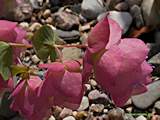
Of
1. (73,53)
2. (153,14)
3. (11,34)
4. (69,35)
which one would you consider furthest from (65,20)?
(11,34)

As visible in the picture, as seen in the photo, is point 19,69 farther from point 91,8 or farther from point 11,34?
point 91,8

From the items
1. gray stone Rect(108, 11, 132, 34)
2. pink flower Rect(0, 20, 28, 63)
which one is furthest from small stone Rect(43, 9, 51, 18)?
pink flower Rect(0, 20, 28, 63)

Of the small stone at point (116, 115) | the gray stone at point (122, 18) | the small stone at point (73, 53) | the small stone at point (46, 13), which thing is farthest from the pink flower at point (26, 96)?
the small stone at point (46, 13)

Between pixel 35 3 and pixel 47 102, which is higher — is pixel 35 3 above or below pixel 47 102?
below

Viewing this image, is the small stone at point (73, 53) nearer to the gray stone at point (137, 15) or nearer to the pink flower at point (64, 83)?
the gray stone at point (137, 15)

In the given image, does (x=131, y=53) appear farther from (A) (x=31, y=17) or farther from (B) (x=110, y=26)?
(A) (x=31, y=17)

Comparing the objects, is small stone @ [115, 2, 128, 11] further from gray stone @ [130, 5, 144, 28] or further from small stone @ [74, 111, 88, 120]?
small stone @ [74, 111, 88, 120]

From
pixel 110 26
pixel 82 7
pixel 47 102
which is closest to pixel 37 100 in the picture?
pixel 47 102

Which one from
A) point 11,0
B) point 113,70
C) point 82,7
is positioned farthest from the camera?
point 82,7
